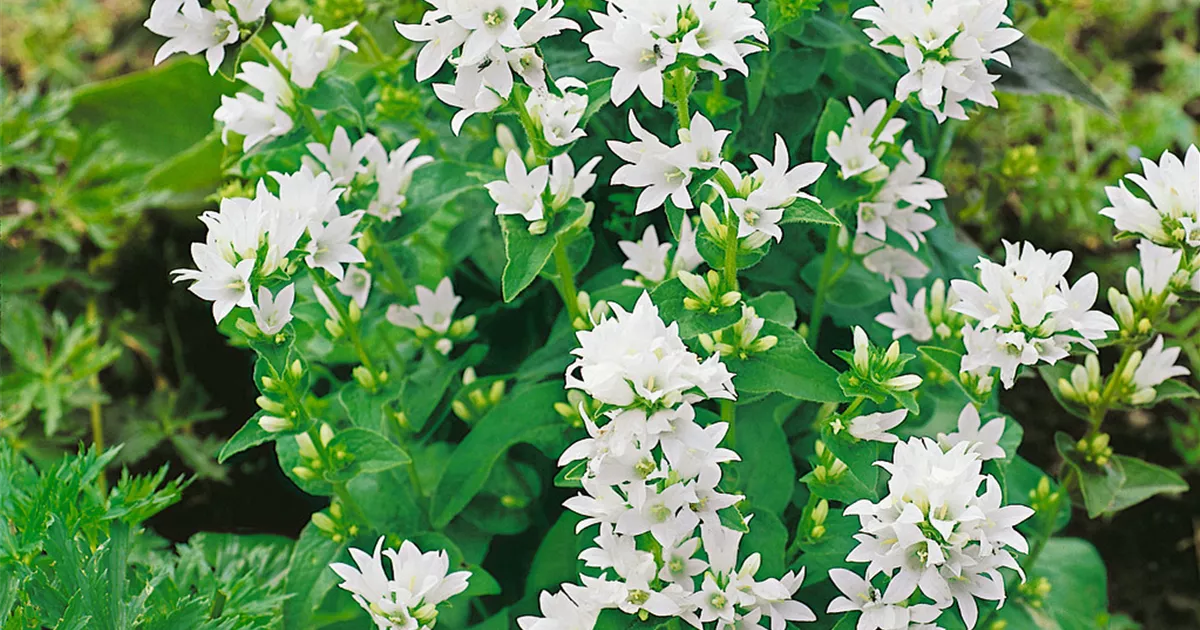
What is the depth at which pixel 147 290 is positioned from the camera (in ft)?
8.19

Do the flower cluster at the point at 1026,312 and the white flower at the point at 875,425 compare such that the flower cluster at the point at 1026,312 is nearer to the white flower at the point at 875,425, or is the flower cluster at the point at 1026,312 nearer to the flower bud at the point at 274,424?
the white flower at the point at 875,425

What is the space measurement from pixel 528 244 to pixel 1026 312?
0.56 metres

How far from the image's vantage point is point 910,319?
1.57 meters

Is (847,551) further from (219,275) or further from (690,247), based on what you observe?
(219,275)

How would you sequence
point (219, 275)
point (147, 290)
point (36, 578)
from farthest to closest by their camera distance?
point (147, 290) → point (36, 578) → point (219, 275)

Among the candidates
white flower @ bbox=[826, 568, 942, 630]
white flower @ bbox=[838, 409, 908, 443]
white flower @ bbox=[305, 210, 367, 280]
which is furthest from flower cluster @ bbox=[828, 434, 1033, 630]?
white flower @ bbox=[305, 210, 367, 280]

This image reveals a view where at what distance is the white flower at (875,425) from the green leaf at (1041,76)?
0.87 m

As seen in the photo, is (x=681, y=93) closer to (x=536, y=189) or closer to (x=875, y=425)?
(x=536, y=189)

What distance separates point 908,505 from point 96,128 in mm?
2301

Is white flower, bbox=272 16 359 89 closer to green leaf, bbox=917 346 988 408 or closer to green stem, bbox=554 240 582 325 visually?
green stem, bbox=554 240 582 325

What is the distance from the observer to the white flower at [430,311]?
157cm

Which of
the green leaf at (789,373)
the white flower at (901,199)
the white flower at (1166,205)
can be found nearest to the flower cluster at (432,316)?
the green leaf at (789,373)

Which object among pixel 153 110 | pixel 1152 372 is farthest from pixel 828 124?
pixel 153 110

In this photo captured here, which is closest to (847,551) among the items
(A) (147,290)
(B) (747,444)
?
(B) (747,444)
